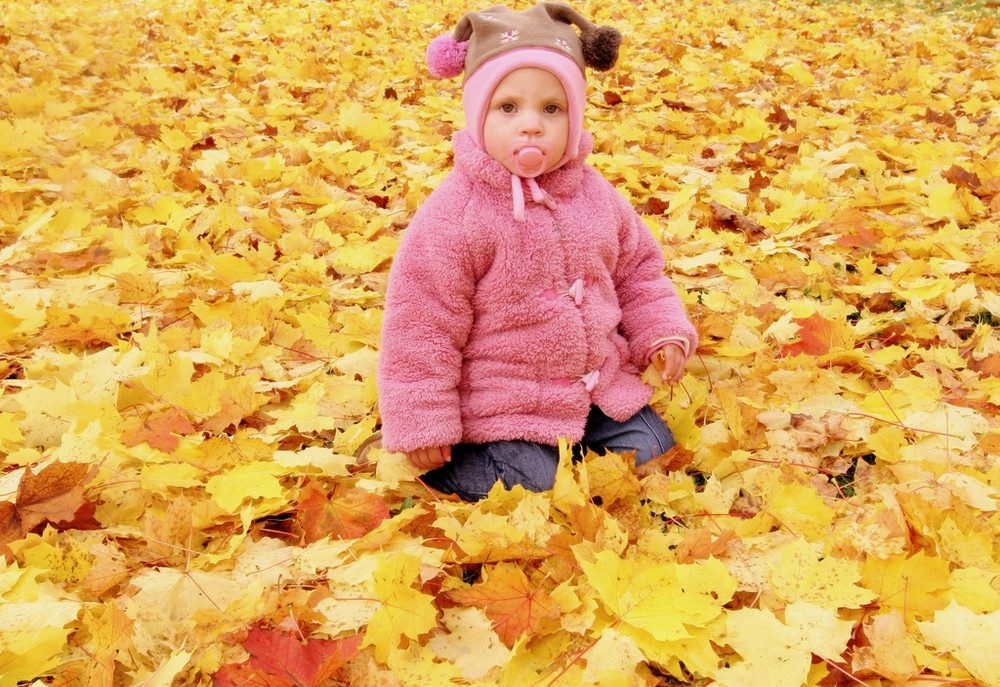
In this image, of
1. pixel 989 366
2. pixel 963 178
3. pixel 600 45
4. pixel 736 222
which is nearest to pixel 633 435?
pixel 600 45

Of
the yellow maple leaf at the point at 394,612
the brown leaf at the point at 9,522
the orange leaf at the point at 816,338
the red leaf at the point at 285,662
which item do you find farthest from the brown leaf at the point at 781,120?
the brown leaf at the point at 9,522

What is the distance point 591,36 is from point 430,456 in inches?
36.6

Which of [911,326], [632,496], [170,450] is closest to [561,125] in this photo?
[632,496]

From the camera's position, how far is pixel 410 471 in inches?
65.3

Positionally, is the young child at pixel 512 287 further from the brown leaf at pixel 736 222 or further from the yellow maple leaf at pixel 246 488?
the brown leaf at pixel 736 222

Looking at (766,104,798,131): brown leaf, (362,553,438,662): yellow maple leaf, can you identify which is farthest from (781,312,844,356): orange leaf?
(766,104,798,131): brown leaf

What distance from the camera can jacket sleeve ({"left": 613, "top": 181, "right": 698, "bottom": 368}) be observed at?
1.73m

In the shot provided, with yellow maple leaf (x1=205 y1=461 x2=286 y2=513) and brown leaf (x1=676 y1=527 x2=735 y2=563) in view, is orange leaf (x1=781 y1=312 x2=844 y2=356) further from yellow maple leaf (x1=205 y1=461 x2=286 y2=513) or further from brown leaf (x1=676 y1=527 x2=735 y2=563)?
yellow maple leaf (x1=205 y1=461 x2=286 y2=513)

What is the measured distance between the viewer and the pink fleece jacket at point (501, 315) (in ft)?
4.98

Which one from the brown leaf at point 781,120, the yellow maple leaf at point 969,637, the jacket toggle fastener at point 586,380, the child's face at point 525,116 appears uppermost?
the child's face at point 525,116

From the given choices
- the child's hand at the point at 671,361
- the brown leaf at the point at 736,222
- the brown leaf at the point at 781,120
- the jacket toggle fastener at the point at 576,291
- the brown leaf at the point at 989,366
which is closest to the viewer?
the jacket toggle fastener at the point at 576,291

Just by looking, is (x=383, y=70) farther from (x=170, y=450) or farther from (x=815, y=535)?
(x=815, y=535)

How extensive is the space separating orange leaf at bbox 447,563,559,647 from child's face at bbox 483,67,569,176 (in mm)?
781

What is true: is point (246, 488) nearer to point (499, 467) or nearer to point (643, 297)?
point (499, 467)
